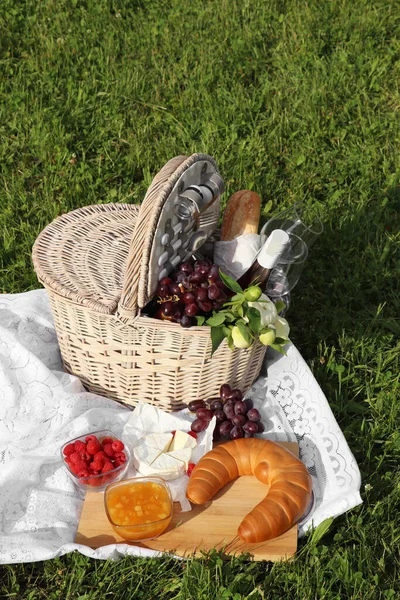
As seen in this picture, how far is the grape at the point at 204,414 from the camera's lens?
3.21 metres

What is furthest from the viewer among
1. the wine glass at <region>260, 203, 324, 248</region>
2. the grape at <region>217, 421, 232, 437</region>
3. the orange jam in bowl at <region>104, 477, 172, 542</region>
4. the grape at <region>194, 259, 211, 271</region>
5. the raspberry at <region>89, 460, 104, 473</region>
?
the wine glass at <region>260, 203, 324, 248</region>

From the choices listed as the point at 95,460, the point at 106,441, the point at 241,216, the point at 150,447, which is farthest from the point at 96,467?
the point at 241,216

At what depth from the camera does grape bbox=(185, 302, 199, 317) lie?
9.84 feet

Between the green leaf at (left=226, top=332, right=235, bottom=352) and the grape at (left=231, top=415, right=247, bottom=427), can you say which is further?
the grape at (left=231, top=415, right=247, bottom=427)

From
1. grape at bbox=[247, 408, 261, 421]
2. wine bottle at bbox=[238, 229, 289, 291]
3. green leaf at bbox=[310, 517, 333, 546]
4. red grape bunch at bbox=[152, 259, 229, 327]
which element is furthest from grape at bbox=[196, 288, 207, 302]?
green leaf at bbox=[310, 517, 333, 546]

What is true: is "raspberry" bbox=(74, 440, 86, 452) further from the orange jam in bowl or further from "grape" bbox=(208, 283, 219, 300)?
"grape" bbox=(208, 283, 219, 300)

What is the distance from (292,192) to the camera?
4.72m

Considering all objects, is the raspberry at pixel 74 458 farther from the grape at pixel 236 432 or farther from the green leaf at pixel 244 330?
the green leaf at pixel 244 330

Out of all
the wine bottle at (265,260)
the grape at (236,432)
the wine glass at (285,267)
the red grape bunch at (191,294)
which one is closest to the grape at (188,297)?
the red grape bunch at (191,294)

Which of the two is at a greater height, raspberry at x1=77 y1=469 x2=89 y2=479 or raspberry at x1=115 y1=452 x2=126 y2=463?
raspberry at x1=115 y1=452 x2=126 y2=463

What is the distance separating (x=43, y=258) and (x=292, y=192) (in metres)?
1.90

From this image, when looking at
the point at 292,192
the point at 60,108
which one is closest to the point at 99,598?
the point at 292,192

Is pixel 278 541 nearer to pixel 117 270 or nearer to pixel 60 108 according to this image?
pixel 117 270

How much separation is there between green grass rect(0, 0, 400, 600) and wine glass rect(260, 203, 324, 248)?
56cm
